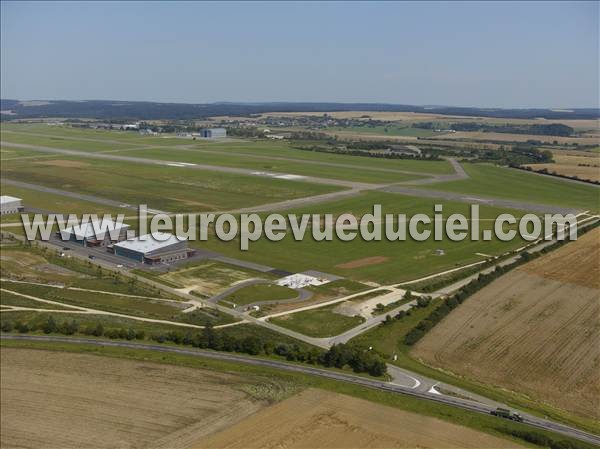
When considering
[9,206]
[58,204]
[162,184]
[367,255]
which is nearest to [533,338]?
[367,255]

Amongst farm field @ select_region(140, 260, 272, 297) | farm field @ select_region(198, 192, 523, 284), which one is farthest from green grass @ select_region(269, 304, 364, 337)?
farm field @ select_region(198, 192, 523, 284)

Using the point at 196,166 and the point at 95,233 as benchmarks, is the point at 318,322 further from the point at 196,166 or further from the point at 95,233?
the point at 196,166

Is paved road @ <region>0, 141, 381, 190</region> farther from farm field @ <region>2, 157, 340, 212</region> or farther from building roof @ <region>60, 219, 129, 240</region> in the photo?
building roof @ <region>60, 219, 129, 240</region>

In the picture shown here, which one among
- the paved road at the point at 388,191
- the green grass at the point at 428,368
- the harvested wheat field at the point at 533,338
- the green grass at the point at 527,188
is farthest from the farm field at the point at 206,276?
the green grass at the point at 527,188

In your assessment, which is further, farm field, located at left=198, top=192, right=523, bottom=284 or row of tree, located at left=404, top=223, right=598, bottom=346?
farm field, located at left=198, top=192, right=523, bottom=284

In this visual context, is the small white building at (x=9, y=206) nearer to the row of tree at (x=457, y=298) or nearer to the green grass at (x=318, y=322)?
the green grass at (x=318, y=322)

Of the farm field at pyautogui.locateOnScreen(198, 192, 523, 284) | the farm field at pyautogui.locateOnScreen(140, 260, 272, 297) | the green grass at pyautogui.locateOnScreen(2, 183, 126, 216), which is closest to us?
the farm field at pyautogui.locateOnScreen(140, 260, 272, 297)
